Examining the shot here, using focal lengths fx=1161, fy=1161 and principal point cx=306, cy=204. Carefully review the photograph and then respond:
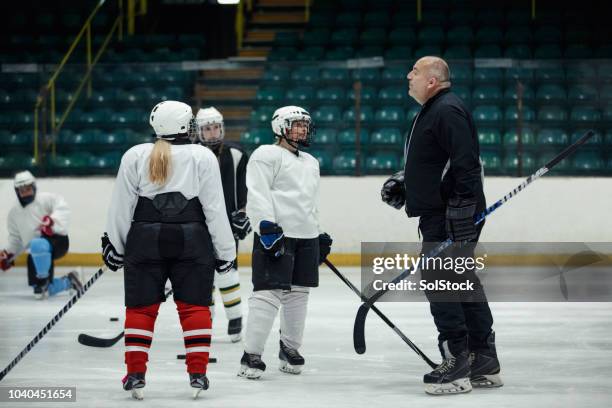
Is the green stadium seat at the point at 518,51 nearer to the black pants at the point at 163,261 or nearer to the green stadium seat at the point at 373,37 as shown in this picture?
the green stadium seat at the point at 373,37

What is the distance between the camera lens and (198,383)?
448 centimetres

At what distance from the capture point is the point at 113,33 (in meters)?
14.3

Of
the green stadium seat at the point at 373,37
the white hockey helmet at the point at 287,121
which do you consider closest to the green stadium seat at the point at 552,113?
the green stadium seat at the point at 373,37

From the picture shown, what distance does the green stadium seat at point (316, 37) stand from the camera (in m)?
13.5

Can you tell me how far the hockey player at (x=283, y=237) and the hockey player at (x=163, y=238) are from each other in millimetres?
502

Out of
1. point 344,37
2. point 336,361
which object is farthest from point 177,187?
point 344,37

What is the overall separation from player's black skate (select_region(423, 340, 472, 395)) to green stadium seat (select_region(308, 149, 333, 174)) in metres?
5.65

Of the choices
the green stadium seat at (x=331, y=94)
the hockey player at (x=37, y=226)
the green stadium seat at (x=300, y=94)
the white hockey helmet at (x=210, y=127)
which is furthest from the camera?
the green stadium seat at (x=300, y=94)

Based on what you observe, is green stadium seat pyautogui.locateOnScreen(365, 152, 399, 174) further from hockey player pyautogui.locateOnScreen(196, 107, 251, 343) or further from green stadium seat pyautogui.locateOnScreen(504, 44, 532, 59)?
hockey player pyautogui.locateOnScreen(196, 107, 251, 343)

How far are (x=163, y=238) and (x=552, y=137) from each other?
630cm

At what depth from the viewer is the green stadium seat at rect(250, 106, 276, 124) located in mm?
10695

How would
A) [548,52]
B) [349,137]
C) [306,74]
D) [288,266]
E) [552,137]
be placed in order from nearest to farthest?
1. [288,266]
2. [552,137]
3. [349,137]
4. [306,74]
5. [548,52]

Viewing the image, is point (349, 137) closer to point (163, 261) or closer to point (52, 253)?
point (52, 253)

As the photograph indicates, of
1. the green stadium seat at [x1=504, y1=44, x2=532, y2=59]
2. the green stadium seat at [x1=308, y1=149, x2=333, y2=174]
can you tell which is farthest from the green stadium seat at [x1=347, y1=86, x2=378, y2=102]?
the green stadium seat at [x1=504, y1=44, x2=532, y2=59]
